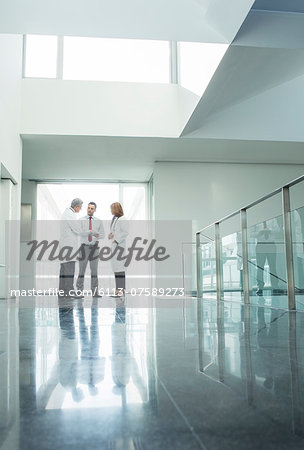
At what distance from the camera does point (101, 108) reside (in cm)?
791

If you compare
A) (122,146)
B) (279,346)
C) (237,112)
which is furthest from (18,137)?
(279,346)

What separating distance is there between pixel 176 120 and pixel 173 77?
1.06 meters

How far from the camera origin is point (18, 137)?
762cm

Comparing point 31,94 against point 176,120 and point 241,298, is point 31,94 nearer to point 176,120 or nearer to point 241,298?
→ point 176,120

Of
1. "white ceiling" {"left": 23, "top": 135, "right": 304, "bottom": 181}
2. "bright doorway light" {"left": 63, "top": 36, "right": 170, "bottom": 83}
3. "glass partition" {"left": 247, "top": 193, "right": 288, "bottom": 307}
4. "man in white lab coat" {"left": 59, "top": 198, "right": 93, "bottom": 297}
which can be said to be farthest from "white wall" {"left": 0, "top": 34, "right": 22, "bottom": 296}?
"glass partition" {"left": 247, "top": 193, "right": 288, "bottom": 307}

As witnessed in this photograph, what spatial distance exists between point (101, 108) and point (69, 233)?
106 inches

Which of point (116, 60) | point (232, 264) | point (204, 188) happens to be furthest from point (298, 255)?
point (116, 60)

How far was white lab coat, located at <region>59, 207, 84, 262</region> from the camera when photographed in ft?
20.7

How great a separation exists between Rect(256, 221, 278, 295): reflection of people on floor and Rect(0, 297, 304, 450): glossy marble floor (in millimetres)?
A: 2157

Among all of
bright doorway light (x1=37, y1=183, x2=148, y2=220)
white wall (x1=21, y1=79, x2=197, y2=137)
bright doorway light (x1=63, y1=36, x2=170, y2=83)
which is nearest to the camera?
white wall (x1=21, y1=79, x2=197, y2=137)

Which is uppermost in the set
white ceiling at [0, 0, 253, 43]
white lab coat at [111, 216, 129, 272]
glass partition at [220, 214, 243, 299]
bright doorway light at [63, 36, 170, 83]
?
bright doorway light at [63, 36, 170, 83]

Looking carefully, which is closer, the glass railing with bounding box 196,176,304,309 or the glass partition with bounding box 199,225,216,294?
the glass railing with bounding box 196,176,304,309

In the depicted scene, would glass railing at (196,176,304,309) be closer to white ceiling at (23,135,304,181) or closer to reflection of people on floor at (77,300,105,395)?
reflection of people on floor at (77,300,105,395)

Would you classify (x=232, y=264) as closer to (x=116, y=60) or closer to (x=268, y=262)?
(x=268, y=262)
